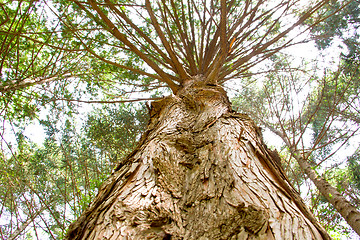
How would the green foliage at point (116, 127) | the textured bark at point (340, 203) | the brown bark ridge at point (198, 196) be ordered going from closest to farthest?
the brown bark ridge at point (198, 196), the textured bark at point (340, 203), the green foliage at point (116, 127)

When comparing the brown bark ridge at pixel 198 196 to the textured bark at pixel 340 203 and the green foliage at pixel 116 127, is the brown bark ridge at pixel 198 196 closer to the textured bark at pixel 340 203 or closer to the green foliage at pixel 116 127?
the textured bark at pixel 340 203

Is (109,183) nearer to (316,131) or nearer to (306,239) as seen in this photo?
(306,239)

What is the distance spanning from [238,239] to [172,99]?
1633 millimetres

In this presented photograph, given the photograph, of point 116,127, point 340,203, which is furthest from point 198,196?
point 116,127

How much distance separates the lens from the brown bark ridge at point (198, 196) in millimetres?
771

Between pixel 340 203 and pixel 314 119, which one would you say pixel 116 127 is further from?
pixel 314 119

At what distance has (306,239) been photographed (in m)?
0.72

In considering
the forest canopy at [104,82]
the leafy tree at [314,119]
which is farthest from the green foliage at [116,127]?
the leafy tree at [314,119]

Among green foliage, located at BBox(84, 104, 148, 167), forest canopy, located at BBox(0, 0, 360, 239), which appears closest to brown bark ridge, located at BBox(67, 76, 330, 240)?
forest canopy, located at BBox(0, 0, 360, 239)

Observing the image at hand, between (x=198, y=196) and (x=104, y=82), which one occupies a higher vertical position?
(x=104, y=82)

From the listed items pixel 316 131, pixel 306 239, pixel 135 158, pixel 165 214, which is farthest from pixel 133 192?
pixel 316 131

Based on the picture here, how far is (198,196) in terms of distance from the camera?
0.98 meters

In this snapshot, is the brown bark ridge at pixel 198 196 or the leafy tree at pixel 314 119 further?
the leafy tree at pixel 314 119

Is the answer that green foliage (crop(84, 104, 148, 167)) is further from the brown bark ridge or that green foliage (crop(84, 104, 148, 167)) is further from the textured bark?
the textured bark
